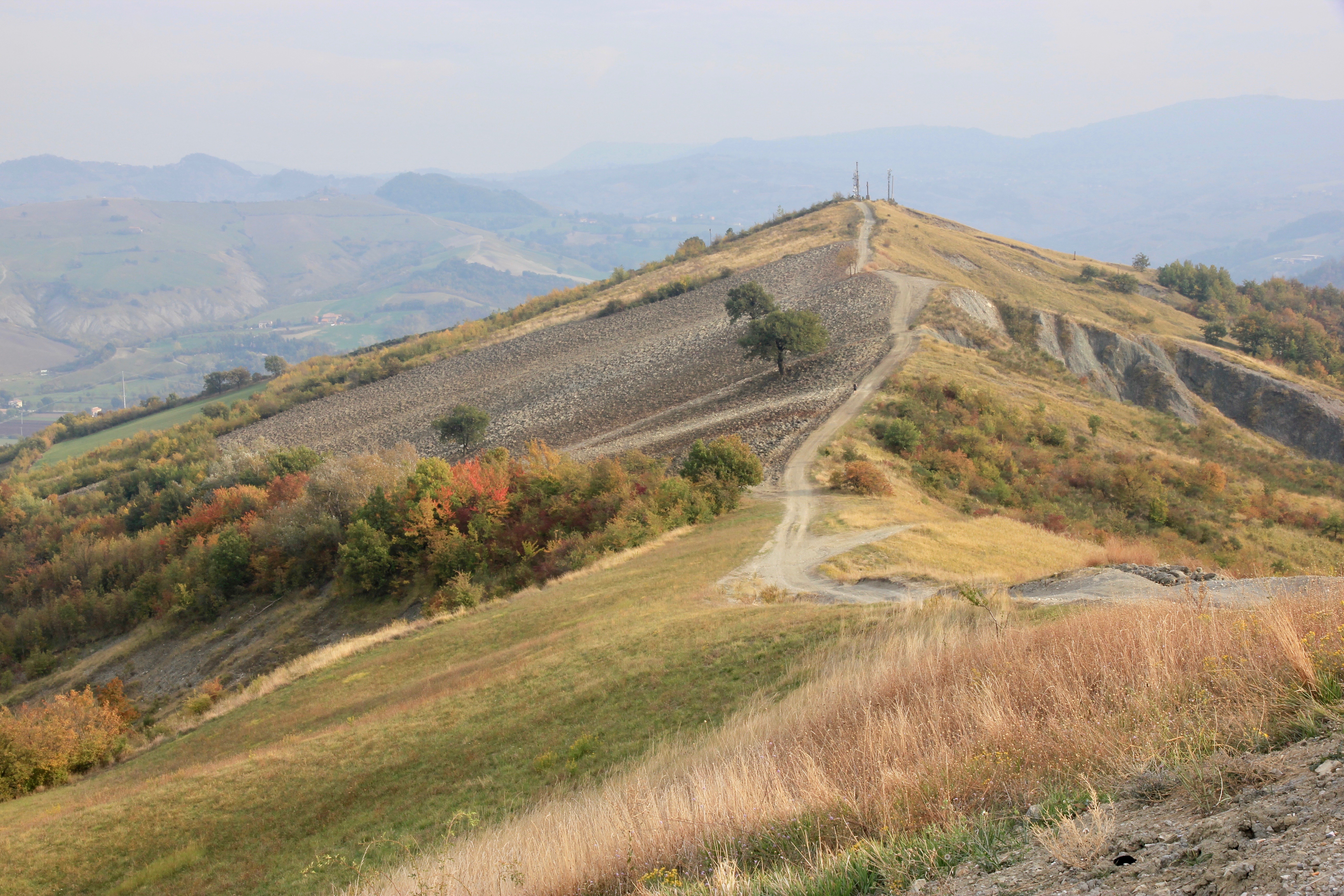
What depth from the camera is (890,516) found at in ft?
79.8

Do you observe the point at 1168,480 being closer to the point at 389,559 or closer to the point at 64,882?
the point at 389,559

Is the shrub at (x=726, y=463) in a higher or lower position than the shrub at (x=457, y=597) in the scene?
higher

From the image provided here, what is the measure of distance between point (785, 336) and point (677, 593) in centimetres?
2779

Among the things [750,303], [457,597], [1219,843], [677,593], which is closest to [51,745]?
[457,597]

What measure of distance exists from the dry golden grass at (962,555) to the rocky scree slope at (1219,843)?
1218 cm

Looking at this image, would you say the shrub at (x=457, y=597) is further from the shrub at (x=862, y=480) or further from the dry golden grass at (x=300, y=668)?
the shrub at (x=862, y=480)

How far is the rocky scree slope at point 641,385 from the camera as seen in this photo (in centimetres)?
4081

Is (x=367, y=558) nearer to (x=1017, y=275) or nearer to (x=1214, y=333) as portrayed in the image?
(x=1017, y=275)

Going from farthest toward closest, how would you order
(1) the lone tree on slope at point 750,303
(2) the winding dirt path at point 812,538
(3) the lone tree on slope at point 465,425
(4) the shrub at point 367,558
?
(1) the lone tree on slope at point 750,303 < (3) the lone tree on slope at point 465,425 < (4) the shrub at point 367,558 < (2) the winding dirt path at point 812,538

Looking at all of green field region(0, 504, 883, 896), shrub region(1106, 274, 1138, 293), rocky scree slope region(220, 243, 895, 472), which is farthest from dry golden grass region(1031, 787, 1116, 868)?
shrub region(1106, 274, 1138, 293)

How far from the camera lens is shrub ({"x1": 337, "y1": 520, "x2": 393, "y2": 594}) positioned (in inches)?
1152

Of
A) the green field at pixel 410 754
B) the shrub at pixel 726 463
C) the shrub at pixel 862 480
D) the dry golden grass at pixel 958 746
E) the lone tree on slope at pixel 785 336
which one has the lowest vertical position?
the green field at pixel 410 754

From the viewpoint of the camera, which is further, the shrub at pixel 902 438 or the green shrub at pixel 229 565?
the green shrub at pixel 229 565

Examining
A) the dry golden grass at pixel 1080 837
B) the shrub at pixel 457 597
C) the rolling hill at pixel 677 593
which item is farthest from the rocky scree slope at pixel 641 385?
A: the dry golden grass at pixel 1080 837
